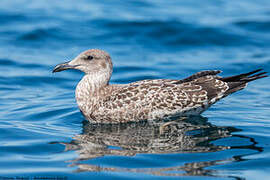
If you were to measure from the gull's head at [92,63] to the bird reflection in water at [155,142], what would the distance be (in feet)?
3.85

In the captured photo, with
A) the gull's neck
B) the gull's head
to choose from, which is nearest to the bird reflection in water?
the gull's neck

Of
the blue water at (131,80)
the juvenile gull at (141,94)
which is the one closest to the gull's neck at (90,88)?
the juvenile gull at (141,94)

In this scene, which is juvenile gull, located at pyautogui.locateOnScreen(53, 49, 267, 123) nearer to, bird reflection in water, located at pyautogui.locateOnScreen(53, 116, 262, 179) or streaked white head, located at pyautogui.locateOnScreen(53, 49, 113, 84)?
streaked white head, located at pyautogui.locateOnScreen(53, 49, 113, 84)

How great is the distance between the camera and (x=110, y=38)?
60.6 ft

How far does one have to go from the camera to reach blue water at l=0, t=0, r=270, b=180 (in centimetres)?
742

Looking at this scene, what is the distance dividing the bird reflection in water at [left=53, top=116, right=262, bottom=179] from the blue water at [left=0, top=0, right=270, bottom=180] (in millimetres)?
18

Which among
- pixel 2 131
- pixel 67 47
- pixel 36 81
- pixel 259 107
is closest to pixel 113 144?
pixel 2 131

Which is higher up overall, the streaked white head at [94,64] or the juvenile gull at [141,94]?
the streaked white head at [94,64]

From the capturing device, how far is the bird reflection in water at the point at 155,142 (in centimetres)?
721

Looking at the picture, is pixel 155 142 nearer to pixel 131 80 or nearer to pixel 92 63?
pixel 92 63

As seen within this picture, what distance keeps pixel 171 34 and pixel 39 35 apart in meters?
5.05

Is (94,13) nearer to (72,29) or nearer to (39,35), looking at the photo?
(72,29)

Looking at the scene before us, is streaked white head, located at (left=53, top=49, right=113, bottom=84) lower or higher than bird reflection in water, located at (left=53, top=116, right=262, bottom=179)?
higher

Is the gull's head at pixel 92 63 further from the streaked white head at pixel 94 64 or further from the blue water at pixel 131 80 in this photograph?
the blue water at pixel 131 80
